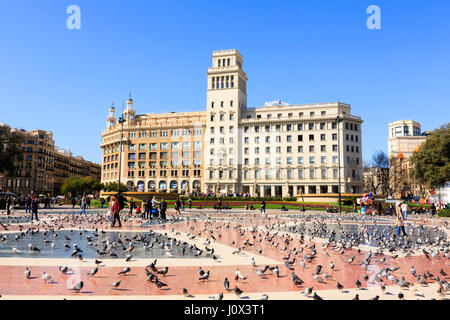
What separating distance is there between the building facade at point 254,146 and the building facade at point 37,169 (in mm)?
26763

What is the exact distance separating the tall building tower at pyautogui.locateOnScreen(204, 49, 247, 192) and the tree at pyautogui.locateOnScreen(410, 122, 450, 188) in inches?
1624

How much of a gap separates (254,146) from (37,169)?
63.3 m

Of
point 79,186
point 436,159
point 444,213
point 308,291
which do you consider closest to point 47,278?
point 308,291

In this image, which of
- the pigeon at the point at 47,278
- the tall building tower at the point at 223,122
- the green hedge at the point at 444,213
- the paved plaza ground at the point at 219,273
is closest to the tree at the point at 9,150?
the tall building tower at the point at 223,122

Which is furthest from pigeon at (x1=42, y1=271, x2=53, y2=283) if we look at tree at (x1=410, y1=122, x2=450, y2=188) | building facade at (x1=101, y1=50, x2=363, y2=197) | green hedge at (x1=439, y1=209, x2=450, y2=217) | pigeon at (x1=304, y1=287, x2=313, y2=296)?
building facade at (x1=101, y1=50, x2=363, y2=197)

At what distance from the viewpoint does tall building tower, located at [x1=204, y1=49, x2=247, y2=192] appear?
84062 millimetres

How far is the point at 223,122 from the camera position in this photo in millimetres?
85375

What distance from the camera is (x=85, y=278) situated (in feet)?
20.8

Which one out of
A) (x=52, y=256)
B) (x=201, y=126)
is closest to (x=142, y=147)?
(x=201, y=126)

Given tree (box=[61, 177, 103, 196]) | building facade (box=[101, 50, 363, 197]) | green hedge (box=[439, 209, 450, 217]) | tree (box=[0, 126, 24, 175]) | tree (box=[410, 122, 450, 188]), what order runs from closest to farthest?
green hedge (box=[439, 209, 450, 217]) → tree (box=[0, 126, 24, 175]) → tree (box=[410, 122, 450, 188]) → building facade (box=[101, 50, 363, 197]) → tree (box=[61, 177, 103, 196])

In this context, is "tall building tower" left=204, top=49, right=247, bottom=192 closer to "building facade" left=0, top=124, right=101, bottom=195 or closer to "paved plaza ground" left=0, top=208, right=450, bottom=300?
"building facade" left=0, top=124, right=101, bottom=195

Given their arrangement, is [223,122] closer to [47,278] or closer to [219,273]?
[219,273]
